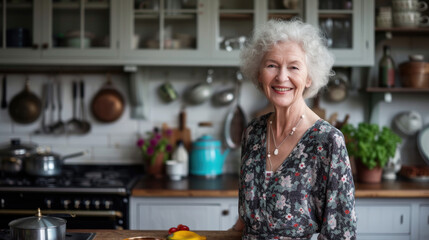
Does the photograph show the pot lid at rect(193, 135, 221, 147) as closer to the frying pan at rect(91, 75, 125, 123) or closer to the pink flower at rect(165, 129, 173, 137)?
the pink flower at rect(165, 129, 173, 137)

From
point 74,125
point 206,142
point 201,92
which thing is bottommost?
point 206,142

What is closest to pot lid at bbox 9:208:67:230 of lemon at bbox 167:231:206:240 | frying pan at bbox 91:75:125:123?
lemon at bbox 167:231:206:240

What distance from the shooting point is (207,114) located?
134 inches

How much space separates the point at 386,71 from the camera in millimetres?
3092

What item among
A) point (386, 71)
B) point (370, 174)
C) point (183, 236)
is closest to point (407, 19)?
point (386, 71)

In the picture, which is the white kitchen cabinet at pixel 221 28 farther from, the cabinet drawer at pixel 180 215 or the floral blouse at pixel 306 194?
the floral blouse at pixel 306 194

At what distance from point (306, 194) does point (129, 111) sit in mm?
2165

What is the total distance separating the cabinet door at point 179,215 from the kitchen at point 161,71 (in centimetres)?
2

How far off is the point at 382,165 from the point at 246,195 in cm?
162

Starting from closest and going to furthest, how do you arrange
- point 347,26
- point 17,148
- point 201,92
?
1. point 347,26
2. point 17,148
3. point 201,92

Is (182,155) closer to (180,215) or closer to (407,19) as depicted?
(180,215)

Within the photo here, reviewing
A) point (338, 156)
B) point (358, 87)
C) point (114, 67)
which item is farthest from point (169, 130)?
point (338, 156)

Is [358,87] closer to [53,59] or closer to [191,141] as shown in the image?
[191,141]

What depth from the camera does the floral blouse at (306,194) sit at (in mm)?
1413
